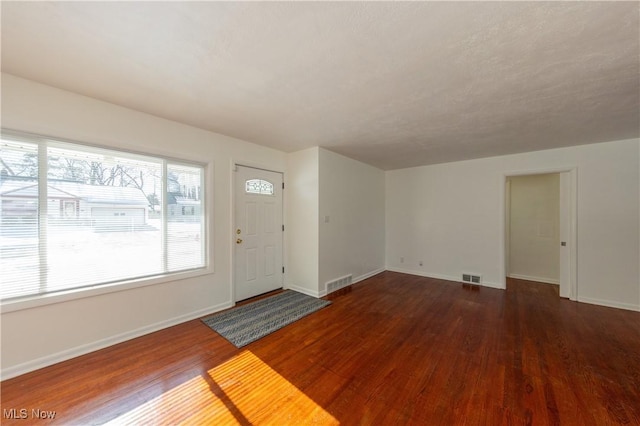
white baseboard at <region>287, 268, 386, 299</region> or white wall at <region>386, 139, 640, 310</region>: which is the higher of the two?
white wall at <region>386, 139, 640, 310</region>

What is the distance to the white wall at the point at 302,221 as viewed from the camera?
386cm

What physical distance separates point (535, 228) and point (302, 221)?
5.00 meters

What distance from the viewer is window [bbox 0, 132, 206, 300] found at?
1.97 m

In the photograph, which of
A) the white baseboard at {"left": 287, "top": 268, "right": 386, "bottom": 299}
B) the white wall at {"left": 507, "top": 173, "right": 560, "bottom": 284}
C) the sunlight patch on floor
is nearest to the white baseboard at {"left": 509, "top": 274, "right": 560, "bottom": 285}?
the white wall at {"left": 507, "top": 173, "right": 560, "bottom": 284}

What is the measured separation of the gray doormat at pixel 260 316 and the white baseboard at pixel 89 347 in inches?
10.5

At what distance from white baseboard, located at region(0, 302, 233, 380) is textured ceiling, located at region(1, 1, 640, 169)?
245cm

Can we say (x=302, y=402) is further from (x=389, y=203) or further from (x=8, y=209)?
(x=389, y=203)

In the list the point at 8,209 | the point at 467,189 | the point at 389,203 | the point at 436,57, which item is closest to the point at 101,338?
the point at 8,209

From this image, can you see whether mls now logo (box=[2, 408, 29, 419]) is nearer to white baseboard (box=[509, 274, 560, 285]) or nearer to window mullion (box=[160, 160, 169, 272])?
window mullion (box=[160, 160, 169, 272])

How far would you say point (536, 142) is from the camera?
3531mm

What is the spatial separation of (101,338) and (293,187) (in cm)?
308

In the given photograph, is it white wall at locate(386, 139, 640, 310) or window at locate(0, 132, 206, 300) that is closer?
window at locate(0, 132, 206, 300)

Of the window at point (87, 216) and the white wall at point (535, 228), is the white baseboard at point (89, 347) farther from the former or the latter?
the white wall at point (535, 228)

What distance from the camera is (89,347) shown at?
224 cm
